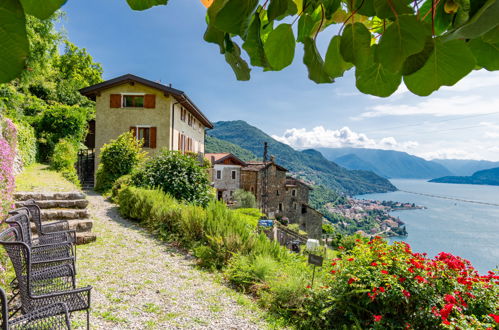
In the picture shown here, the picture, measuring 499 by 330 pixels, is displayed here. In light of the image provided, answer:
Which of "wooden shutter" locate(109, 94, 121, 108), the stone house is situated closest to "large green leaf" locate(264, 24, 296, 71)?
"wooden shutter" locate(109, 94, 121, 108)

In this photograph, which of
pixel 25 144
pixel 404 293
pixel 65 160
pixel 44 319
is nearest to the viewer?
pixel 44 319

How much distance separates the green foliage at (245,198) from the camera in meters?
24.6

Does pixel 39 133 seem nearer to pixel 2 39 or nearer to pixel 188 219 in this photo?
pixel 188 219

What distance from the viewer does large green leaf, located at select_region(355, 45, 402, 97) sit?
58cm

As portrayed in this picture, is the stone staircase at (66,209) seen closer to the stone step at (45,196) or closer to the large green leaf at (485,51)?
the stone step at (45,196)

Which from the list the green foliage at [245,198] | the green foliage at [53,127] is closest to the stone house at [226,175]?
the green foliage at [245,198]

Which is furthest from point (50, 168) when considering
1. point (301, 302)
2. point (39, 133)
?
point (301, 302)

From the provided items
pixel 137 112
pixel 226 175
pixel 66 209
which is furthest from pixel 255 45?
pixel 226 175

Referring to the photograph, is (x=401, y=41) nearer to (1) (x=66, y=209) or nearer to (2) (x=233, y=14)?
(2) (x=233, y=14)

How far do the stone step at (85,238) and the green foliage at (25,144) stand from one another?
287 inches

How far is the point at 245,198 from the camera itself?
2509 centimetres

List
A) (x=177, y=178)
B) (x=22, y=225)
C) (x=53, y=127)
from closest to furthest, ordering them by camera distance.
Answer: (x=22, y=225)
(x=177, y=178)
(x=53, y=127)

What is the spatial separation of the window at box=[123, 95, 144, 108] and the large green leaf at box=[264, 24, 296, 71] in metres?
16.8

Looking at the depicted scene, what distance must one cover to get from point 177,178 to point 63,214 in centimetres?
354
